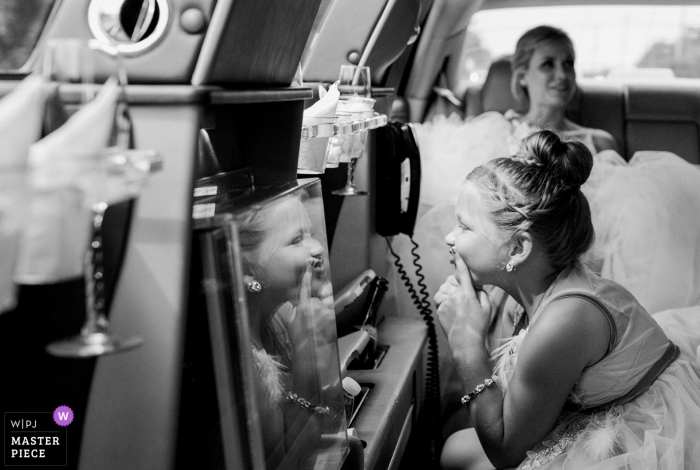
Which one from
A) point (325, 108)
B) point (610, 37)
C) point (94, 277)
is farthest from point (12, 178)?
point (610, 37)

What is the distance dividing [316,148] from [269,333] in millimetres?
600

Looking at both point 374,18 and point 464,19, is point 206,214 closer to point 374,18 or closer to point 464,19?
point 374,18

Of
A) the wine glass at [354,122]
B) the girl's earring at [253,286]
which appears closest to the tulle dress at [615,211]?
the wine glass at [354,122]

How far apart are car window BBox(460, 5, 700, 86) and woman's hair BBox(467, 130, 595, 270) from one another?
8.24 ft

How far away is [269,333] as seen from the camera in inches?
47.4

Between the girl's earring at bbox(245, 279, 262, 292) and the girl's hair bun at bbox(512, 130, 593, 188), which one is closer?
the girl's earring at bbox(245, 279, 262, 292)

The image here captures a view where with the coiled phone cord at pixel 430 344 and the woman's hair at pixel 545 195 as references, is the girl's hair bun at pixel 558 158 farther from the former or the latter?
the coiled phone cord at pixel 430 344

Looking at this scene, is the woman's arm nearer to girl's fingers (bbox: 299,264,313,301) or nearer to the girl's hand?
the girl's hand

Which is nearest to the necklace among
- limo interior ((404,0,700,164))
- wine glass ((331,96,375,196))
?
wine glass ((331,96,375,196))

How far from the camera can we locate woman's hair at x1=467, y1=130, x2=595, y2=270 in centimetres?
188

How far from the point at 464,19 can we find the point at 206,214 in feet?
10.4

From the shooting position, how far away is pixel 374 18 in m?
2.51

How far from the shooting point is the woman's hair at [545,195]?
1879mm

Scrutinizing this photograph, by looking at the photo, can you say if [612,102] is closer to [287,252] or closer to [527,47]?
[527,47]
